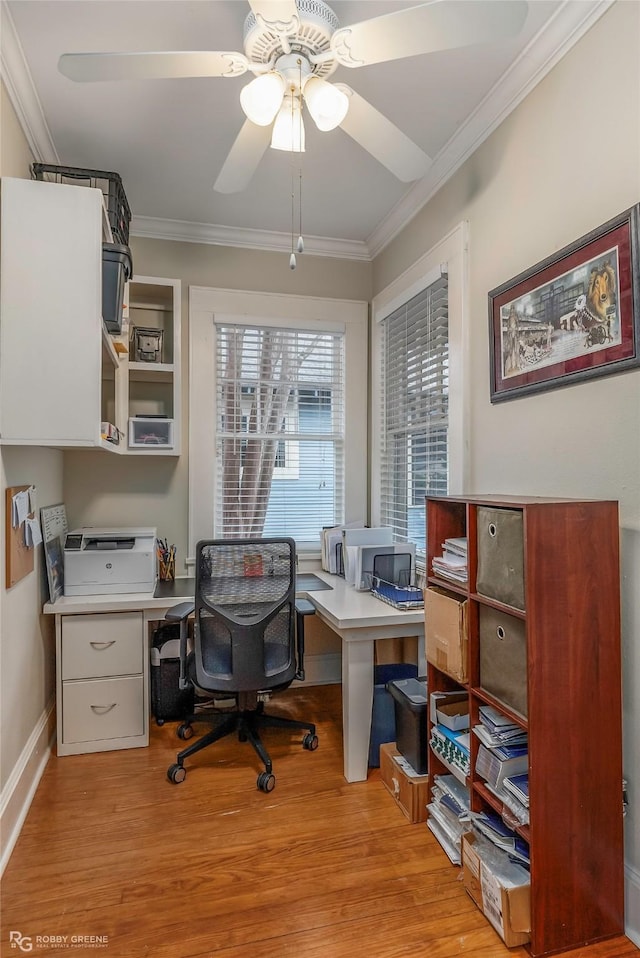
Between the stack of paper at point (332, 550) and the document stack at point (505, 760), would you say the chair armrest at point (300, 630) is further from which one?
the document stack at point (505, 760)

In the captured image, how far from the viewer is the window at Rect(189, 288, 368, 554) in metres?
3.22

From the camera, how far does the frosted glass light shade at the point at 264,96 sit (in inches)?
59.8

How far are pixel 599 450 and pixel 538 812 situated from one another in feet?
3.42

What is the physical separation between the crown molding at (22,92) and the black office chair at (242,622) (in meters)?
1.86

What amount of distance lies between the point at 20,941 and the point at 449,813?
1.36m

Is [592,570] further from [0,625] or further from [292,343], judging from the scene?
[292,343]

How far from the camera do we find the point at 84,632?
2.46m

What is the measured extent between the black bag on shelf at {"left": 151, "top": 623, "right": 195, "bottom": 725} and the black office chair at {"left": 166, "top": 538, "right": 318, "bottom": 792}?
0.39m

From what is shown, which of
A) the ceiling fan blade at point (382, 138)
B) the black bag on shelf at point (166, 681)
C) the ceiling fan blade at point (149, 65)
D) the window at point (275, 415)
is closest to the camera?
the ceiling fan blade at point (149, 65)

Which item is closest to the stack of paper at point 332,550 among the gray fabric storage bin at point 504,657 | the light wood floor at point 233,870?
the light wood floor at point 233,870

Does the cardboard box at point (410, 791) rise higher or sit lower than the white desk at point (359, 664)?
lower

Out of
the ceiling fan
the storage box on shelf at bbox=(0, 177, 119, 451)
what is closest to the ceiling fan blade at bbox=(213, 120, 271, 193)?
the ceiling fan

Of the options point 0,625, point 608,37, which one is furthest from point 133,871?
point 608,37

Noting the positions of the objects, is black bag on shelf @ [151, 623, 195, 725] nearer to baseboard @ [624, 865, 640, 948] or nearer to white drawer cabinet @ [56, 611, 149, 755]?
white drawer cabinet @ [56, 611, 149, 755]
